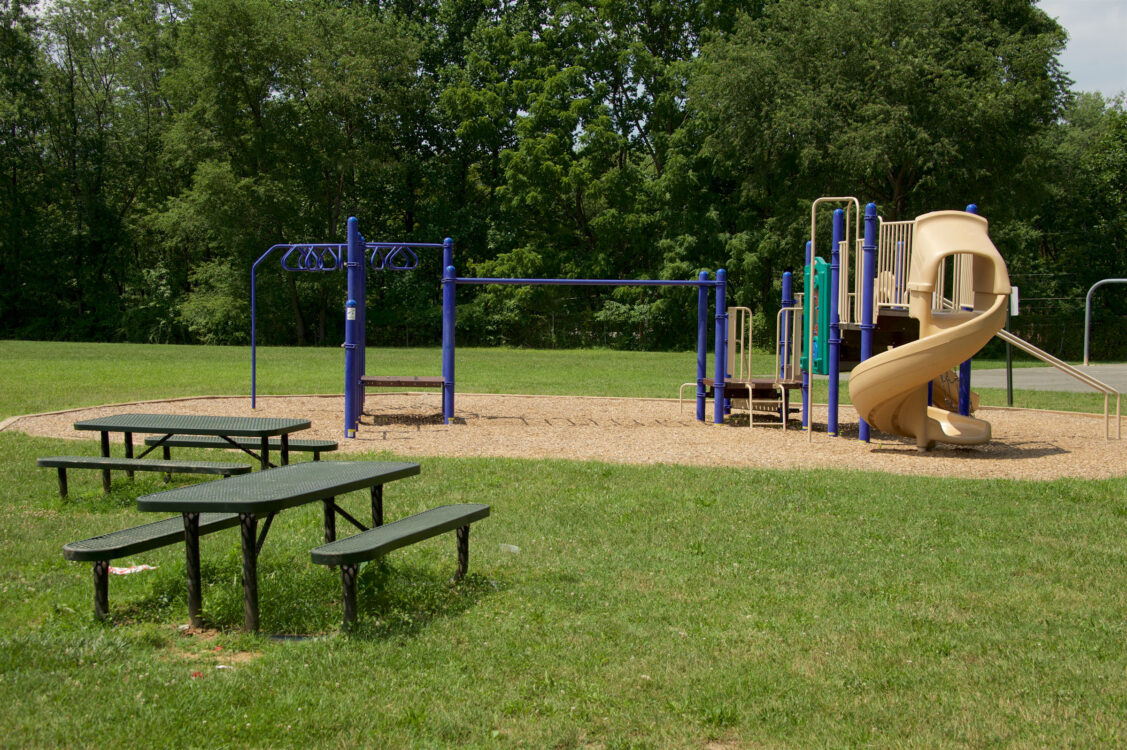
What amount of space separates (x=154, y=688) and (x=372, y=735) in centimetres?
96

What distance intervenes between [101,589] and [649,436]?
802 cm

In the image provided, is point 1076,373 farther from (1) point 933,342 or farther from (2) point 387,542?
(2) point 387,542

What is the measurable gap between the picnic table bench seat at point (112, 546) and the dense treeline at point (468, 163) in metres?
30.3

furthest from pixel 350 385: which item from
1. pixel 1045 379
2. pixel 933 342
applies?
pixel 1045 379

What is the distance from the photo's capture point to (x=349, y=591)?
173 inches

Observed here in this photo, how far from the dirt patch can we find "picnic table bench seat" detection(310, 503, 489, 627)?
4375 millimetres

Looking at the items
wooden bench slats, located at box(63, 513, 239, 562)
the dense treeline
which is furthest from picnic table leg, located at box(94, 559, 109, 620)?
the dense treeline

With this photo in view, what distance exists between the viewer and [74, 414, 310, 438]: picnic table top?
7605 millimetres

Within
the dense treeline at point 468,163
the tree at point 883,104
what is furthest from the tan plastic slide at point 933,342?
the dense treeline at point 468,163

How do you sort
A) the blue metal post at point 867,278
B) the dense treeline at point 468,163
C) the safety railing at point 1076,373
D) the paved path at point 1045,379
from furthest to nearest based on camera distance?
the dense treeline at point 468,163 < the paved path at point 1045,379 < the safety railing at point 1076,373 < the blue metal post at point 867,278

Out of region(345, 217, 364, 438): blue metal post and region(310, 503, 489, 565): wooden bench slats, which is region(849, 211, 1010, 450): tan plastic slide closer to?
region(345, 217, 364, 438): blue metal post

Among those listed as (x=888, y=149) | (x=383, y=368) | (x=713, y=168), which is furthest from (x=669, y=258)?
(x=383, y=368)

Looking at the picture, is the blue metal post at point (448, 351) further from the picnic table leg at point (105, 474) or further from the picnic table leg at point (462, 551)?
the picnic table leg at point (462, 551)

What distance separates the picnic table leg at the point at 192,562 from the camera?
4.44m
